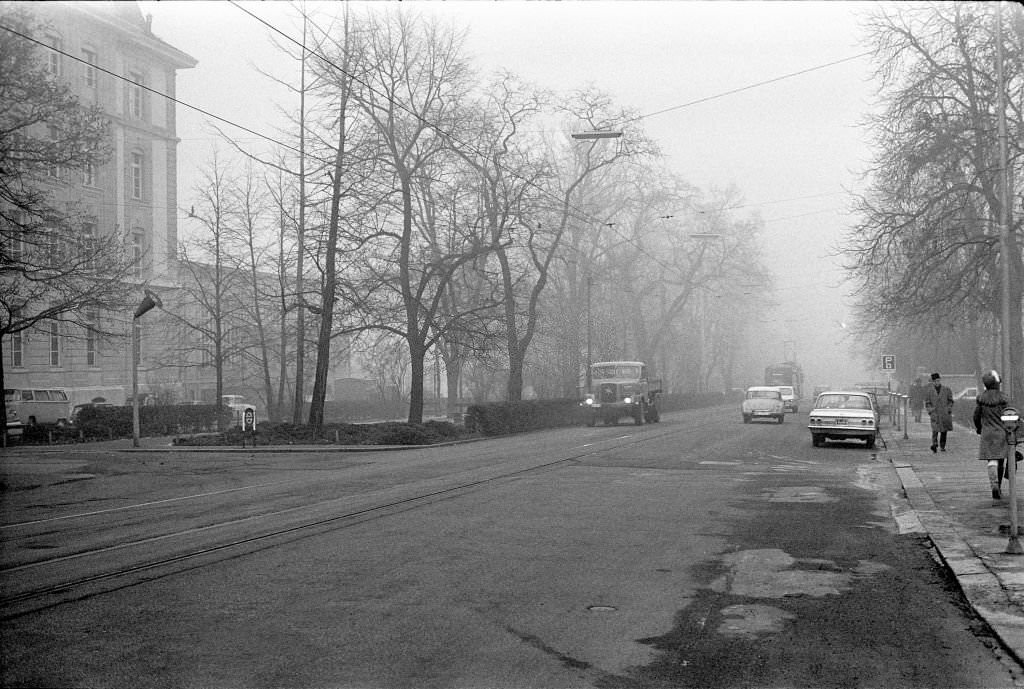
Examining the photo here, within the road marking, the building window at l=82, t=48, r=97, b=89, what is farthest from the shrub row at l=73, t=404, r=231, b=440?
the road marking

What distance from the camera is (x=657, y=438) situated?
103 feet

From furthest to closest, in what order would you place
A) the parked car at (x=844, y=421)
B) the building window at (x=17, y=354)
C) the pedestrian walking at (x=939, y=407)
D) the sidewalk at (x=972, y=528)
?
the building window at (x=17, y=354) < the parked car at (x=844, y=421) < the pedestrian walking at (x=939, y=407) < the sidewalk at (x=972, y=528)

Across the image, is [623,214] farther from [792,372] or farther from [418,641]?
[418,641]

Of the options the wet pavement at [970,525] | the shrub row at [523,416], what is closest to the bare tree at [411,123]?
the shrub row at [523,416]

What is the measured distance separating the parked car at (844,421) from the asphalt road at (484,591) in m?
11.6

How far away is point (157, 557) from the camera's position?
967 centimetres

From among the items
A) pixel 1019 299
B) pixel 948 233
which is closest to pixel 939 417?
pixel 948 233

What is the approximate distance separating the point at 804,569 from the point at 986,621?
2.09m

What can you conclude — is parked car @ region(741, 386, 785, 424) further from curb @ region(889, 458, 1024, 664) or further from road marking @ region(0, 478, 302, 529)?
curb @ region(889, 458, 1024, 664)

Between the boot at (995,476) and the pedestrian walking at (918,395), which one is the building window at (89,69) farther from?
the boot at (995,476)

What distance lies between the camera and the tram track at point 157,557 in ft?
26.0

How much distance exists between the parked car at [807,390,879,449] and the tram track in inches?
581

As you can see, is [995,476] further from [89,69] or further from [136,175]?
[136,175]

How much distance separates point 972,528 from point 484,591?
6.48 metres
